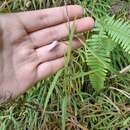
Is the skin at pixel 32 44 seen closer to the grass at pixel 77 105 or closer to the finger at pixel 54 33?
the finger at pixel 54 33

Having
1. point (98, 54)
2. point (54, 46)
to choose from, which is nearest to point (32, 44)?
point (54, 46)

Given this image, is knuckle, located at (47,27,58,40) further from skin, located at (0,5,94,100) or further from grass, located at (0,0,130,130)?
grass, located at (0,0,130,130)

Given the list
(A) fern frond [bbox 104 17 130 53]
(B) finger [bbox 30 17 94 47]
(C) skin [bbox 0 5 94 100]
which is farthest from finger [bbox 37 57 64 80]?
(A) fern frond [bbox 104 17 130 53]

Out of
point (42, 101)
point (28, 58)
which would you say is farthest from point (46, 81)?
point (28, 58)

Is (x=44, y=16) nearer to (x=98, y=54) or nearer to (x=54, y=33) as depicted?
(x=54, y=33)

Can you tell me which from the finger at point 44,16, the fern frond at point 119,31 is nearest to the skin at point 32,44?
the finger at point 44,16
